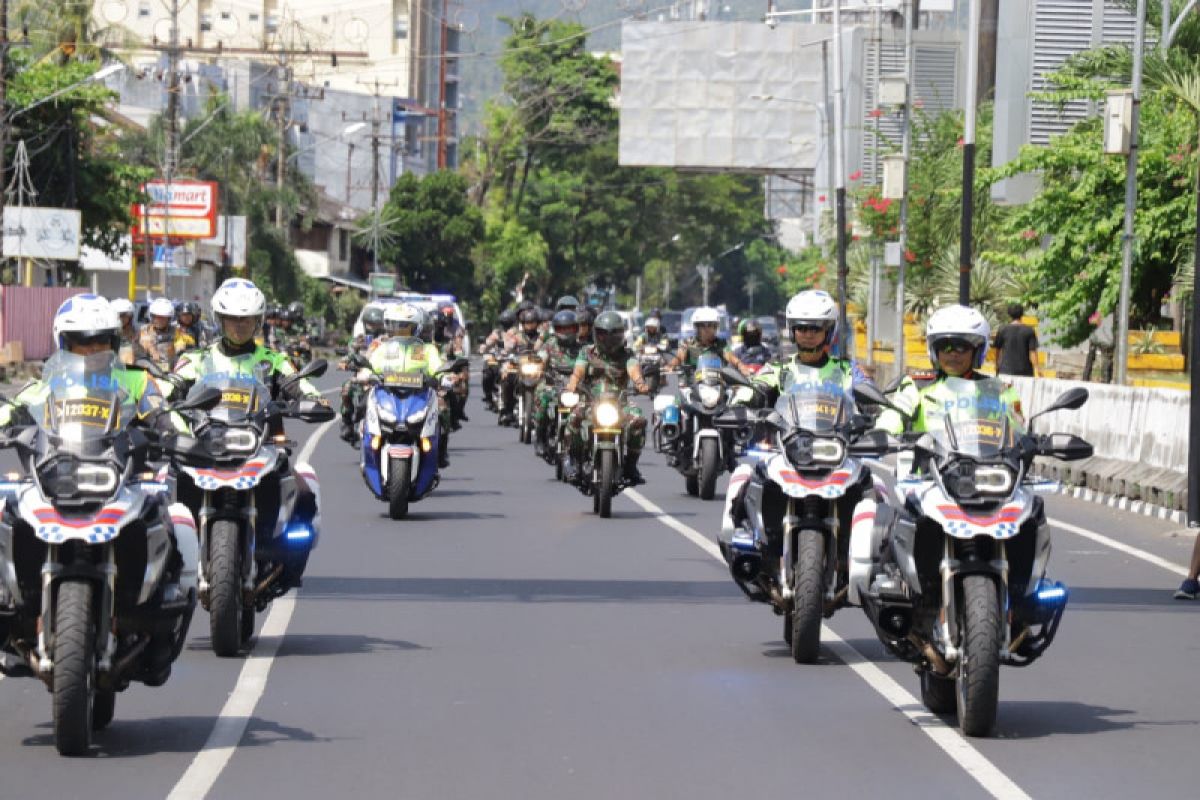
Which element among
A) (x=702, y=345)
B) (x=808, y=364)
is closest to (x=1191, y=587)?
(x=808, y=364)

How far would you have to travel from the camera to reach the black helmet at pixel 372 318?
2631cm

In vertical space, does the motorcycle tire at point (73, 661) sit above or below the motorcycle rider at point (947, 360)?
below

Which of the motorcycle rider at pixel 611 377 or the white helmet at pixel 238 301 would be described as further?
the motorcycle rider at pixel 611 377

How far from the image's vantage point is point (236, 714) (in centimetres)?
976

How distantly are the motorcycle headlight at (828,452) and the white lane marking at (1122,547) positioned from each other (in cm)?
508

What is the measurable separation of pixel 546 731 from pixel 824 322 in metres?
3.47

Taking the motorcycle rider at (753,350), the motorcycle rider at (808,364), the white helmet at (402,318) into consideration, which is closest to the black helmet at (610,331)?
the white helmet at (402,318)

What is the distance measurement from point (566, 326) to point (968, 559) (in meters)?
18.2

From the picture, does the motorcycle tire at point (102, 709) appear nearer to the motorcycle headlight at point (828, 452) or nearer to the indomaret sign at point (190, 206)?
the motorcycle headlight at point (828, 452)

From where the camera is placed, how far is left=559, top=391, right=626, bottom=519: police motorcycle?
65.3 feet

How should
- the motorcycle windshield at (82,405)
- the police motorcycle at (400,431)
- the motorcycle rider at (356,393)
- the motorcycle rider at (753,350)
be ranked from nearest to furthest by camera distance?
1. the motorcycle windshield at (82,405)
2. the police motorcycle at (400,431)
3. the motorcycle rider at (753,350)
4. the motorcycle rider at (356,393)

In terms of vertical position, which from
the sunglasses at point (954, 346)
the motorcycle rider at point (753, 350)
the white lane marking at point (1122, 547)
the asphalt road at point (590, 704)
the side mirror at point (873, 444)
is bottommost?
the white lane marking at point (1122, 547)

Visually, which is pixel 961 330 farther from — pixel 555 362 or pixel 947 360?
pixel 555 362

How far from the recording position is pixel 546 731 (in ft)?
30.9
